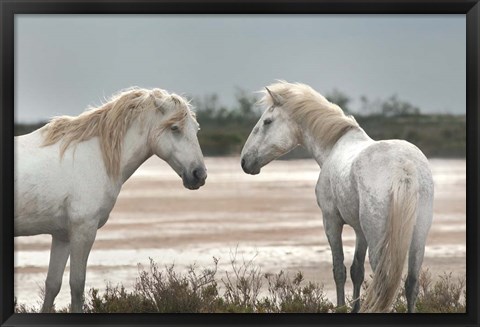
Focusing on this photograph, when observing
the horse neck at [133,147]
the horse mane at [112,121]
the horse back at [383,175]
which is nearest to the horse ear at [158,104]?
the horse mane at [112,121]

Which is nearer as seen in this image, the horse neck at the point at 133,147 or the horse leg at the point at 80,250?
the horse leg at the point at 80,250

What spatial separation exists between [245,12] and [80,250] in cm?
218

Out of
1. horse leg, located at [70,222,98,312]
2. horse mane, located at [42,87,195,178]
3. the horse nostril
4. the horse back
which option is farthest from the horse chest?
horse leg, located at [70,222,98,312]

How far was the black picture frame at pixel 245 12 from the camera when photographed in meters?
5.64

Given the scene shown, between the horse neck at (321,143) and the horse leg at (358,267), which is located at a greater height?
the horse neck at (321,143)

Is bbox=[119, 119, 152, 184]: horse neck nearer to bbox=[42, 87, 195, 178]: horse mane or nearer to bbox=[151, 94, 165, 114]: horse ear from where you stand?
bbox=[42, 87, 195, 178]: horse mane

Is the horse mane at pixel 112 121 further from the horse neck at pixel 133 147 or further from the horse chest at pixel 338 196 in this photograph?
the horse chest at pixel 338 196

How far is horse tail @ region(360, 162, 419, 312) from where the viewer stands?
212 inches

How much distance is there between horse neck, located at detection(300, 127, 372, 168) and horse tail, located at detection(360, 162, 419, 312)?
2.88 feet

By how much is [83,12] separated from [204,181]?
1.59 m

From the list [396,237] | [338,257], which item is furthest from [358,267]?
[396,237]

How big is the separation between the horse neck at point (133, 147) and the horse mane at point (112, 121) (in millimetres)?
43

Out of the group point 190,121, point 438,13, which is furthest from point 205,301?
point 438,13

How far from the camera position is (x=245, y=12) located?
563 centimetres
